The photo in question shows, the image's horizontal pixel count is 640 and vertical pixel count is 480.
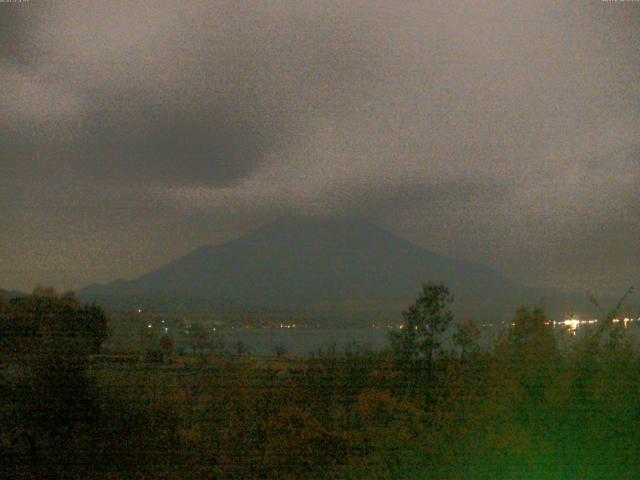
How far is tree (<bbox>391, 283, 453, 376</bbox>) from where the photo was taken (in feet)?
20.1

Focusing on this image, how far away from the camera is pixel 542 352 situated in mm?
4707

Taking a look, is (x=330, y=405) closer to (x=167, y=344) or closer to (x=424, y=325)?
(x=424, y=325)

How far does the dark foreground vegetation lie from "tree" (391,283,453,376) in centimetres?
1

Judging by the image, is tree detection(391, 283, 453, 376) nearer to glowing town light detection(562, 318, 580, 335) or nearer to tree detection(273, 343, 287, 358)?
tree detection(273, 343, 287, 358)

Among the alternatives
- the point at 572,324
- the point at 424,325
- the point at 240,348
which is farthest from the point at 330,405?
the point at 572,324

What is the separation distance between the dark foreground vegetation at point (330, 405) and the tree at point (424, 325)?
0.6 inches

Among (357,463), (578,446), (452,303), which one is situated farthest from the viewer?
(452,303)

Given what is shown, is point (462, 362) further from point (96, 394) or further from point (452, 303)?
point (96, 394)

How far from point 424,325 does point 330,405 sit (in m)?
1.36

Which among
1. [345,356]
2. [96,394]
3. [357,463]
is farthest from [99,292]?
[357,463]

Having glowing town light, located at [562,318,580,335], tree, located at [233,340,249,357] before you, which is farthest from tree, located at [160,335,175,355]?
glowing town light, located at [562,318,580,335]

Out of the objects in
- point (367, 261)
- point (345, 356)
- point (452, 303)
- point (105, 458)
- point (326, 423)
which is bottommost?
point (105, 458)

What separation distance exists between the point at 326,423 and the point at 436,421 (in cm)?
106

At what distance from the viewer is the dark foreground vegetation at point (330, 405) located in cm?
423
